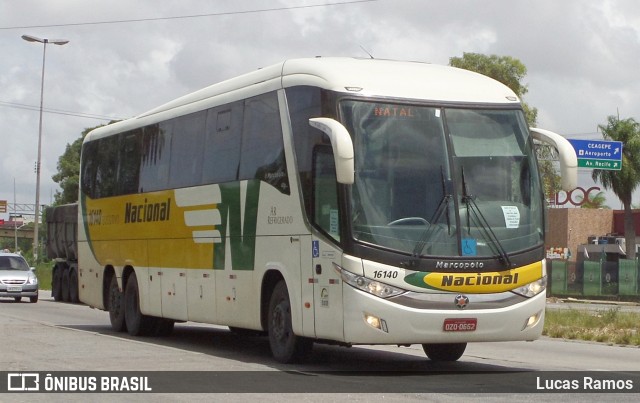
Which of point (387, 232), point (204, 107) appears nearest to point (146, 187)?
point (204, 107)

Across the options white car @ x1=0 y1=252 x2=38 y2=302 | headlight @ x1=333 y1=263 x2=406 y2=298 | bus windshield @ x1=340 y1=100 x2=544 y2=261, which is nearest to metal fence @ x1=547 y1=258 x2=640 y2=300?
white car @ x1=0 y1=252 x2=38 y2=302

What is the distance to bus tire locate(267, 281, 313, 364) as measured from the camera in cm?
1484

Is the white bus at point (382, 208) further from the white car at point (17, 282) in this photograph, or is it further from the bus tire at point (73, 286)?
the bus tire at point (73, 286)

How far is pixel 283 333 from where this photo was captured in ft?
49.5

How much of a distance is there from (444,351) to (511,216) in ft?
8.87

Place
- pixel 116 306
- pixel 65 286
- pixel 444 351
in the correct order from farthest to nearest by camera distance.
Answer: pixel 65 286 < pixel 116 306 < pixel 444 351

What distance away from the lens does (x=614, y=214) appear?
69.2 metres

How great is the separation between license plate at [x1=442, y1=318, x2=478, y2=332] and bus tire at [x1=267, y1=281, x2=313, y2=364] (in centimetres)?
219

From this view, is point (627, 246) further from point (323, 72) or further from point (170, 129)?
point (323, 72)

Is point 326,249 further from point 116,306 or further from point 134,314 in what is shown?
point 116,306

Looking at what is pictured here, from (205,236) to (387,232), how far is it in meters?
4.98

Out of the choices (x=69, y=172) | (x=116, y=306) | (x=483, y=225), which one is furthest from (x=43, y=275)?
(x=483, y=225)

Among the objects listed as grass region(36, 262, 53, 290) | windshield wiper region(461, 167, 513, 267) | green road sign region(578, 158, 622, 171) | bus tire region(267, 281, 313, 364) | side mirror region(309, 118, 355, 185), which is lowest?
grass region(36, 262, 53, 290)

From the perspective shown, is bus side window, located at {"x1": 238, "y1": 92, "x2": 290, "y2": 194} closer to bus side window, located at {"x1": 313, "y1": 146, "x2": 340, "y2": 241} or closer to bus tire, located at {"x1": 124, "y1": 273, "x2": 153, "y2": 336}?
bus side window, located at {"x1": 313, "y1": 146, "x2": 340, "y2": 241}
